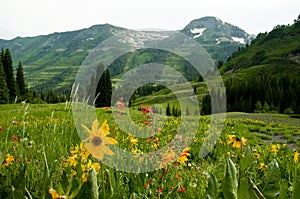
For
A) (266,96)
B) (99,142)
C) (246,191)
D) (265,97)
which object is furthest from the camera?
(265,97)

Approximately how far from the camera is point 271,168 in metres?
1.26

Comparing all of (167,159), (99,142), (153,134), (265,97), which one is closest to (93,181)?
(99,142)

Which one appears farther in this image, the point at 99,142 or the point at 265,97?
the point at 265,97

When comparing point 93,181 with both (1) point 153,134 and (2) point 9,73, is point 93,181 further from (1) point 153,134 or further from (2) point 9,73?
(2) point 9,73

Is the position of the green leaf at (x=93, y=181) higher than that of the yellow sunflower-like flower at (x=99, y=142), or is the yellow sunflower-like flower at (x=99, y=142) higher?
the yellow sunflower-like flower at (x=99, y=142)

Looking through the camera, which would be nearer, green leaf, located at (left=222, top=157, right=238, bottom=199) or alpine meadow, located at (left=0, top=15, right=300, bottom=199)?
green leaf, located at (left=222, top=157, right=238, bottom=199)

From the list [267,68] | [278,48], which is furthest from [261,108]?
[278,48]

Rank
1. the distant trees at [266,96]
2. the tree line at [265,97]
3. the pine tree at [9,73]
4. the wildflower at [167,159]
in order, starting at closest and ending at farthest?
the wildflower at [167,159] → the pine tree at [9,73] → the tree line at [265,97] → the distant trees at [266,96]

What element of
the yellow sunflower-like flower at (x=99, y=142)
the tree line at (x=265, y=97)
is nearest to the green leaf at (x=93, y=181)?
the yellow sunflower-like flower at (x=99, y=142)

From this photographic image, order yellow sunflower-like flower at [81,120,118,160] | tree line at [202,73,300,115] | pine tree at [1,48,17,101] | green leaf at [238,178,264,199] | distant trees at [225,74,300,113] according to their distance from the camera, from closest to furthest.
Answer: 1. green leaf at [238,178,264,199]
2. yellow sunflower-like flower at [81,120,118,160]
3. pine tree at [1,48,17,101]
4. tree line at [202,73,300,115]
5. distant trees at [225,74,300,113]

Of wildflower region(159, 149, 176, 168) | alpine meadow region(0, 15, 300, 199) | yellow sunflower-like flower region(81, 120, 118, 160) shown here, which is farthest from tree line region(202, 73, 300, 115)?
yellow sunflower-like flower region(81, 120, 118, 160)

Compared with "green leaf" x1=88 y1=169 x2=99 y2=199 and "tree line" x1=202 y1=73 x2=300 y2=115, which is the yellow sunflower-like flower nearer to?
"green leaf" x1=88 y1=169 x2=99 y2=199

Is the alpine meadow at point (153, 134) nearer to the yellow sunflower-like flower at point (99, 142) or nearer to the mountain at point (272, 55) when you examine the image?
the yellow sunflower-like flower at point (99, 142)

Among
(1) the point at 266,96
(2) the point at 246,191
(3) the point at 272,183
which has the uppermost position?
(2) the point at 246,191
